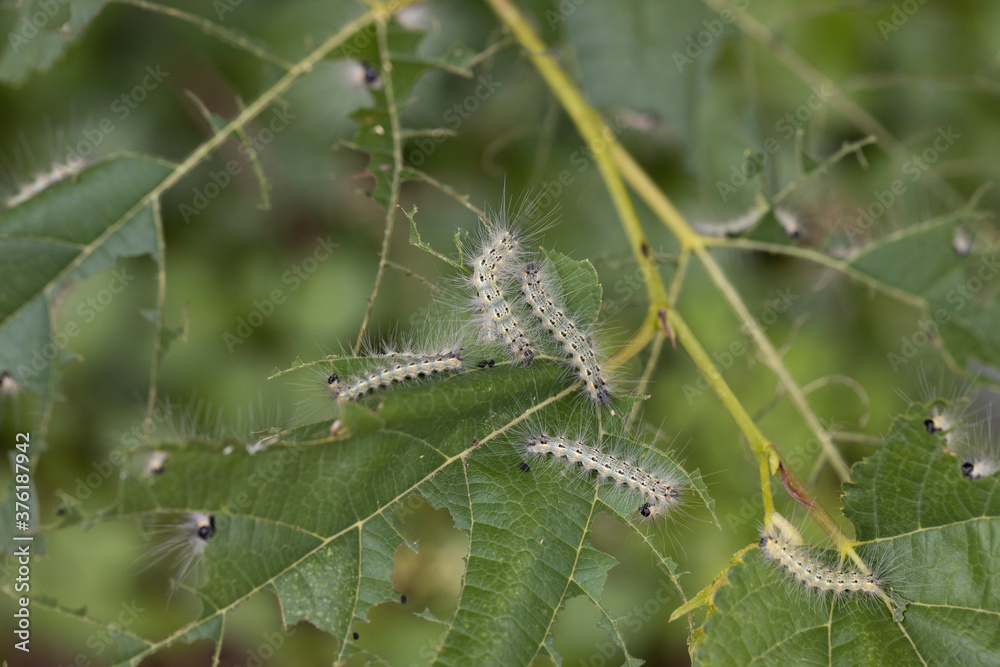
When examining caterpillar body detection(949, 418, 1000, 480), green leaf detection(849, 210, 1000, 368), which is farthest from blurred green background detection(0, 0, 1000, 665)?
caterpillar body detection(949, 418, 1000, 480)

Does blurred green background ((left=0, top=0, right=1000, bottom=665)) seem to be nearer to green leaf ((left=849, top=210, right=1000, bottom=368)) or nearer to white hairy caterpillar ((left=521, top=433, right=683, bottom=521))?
green leaf ((left=849, top=210, right=1000, bottom=368))

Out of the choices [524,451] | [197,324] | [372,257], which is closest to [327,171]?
[372,257]

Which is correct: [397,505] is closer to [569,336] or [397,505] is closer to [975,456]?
[569,336]

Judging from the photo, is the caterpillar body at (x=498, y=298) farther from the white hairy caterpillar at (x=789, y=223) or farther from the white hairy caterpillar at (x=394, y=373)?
the white hairy caterpillar at (x=789, y=223)

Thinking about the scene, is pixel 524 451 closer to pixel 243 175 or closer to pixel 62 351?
pixel 62 351

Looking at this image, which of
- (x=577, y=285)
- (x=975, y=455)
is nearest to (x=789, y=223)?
(x=975, y=455)

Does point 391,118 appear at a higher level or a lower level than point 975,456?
higher
